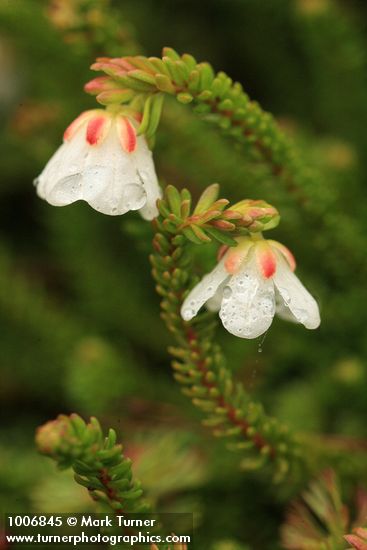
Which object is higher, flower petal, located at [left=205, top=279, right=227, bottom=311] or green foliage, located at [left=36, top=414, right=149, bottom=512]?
flower petal, located at [left=205, top=279, right=227, bottom=311]

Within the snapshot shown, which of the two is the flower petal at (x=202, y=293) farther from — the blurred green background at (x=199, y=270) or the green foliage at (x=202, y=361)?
the blurred green background at (x=199, y=270)

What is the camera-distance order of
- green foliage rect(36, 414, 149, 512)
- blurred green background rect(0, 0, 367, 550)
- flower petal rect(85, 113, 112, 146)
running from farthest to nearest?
blurred green background rect(0, 0, 367, 550), flower petal rect(85, 113, 112, 146), green foliage rect(36, 414, 149, 512)

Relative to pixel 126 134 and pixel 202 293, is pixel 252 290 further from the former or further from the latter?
pixel 126 134

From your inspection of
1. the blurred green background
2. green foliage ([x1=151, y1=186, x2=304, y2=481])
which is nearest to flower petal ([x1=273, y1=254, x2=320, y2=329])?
green foliage ([x1=151, y1=186, x2=304, y2=481])

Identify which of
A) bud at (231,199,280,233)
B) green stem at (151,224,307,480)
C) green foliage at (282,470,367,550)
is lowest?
green foliage at (282,470,367,550)

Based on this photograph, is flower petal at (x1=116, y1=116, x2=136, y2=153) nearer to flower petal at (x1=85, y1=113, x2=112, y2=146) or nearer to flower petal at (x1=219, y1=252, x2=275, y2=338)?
flower petal at (x1=85, y1=113, x2=112, y2=146)

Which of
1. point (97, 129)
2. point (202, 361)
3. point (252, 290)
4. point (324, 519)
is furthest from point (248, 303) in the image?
point (324, 519)

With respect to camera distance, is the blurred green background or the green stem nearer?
the green stem

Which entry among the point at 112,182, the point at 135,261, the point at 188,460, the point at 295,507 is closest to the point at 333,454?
the point at 295,507
